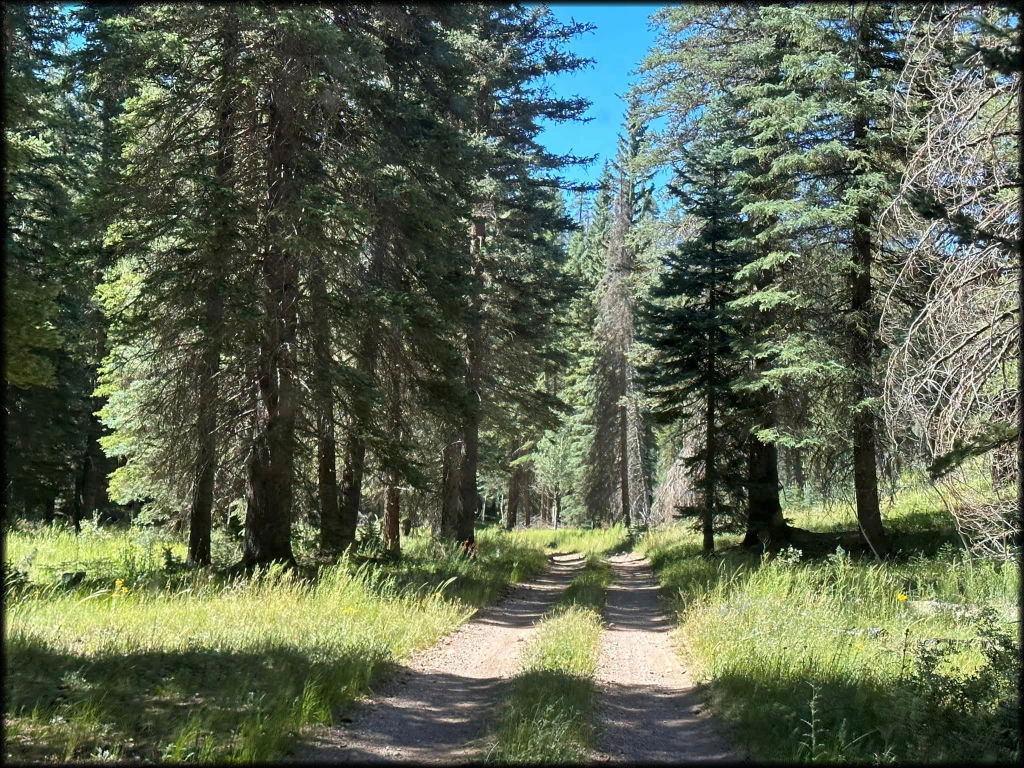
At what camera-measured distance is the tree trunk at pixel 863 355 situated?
14016mm

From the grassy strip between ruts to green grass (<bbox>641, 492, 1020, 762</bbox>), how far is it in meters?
1.25

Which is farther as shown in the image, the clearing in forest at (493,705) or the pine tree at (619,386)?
the pine tree at (619,386)

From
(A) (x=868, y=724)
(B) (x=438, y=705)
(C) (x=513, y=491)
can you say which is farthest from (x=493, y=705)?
(C) (x=513, y=491)

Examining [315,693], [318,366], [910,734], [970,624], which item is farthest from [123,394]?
[970,624]

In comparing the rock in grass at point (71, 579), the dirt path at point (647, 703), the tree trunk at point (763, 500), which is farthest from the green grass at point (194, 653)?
the tree trunk at point (763, 500)

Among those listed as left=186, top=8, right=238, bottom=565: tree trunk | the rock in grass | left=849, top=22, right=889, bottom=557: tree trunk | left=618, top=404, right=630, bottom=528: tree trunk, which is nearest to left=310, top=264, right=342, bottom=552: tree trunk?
left=186, top=8, right=238, bottom=565: tree trunk

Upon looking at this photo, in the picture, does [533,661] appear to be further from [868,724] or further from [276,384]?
[276,384]

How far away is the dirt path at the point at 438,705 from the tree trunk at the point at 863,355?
8.37 m

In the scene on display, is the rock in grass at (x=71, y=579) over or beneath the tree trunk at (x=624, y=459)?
beneath

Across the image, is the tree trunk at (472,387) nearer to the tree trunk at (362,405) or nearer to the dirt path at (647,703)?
the tree trunk at (362,405)

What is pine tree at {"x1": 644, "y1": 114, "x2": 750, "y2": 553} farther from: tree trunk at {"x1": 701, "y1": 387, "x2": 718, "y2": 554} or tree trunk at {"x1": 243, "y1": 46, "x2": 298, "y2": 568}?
tree trunk at {"x1": 243, "y1": 46, "x2": 298, "y2": 568}

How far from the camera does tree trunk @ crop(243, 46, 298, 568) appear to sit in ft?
35.7

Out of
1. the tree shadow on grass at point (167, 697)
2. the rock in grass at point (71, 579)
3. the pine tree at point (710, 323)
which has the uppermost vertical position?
the pine tree at point (710, 323)

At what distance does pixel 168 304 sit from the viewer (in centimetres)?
1062
